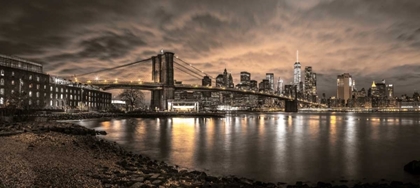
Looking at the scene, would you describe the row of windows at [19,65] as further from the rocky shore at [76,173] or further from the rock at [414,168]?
the rock at [414,168]

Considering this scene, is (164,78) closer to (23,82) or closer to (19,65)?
(23,82)

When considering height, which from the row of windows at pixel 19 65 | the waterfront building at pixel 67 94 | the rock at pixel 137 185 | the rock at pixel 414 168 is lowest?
the rock at pixel 414 168

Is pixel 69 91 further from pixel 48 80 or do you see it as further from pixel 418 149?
pixel 418 149

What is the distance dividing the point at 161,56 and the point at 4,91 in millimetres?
39358

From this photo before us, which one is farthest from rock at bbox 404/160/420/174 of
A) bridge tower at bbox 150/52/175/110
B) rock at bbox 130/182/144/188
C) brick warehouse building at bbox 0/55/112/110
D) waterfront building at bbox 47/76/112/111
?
waterfront building at bbox 47/76/112/111

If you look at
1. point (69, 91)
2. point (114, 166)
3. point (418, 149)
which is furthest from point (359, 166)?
point (69, 91)

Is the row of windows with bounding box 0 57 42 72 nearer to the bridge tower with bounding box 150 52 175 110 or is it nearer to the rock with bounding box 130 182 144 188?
the bridge tower with bounding box 150 52 175 110

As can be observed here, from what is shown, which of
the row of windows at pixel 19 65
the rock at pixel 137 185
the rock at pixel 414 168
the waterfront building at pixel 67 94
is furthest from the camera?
the waterfront building at pixel 67 94

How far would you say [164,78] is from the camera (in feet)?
269

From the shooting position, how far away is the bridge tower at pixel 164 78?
81.4 metres

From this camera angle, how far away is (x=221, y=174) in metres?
13.8

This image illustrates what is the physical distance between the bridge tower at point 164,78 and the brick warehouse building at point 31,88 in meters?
21.4

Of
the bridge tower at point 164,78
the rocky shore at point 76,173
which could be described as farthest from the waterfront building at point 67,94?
the rocky shore at point 76,173

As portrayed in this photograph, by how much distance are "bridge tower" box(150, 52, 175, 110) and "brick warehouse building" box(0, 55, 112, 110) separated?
70.1 ft
